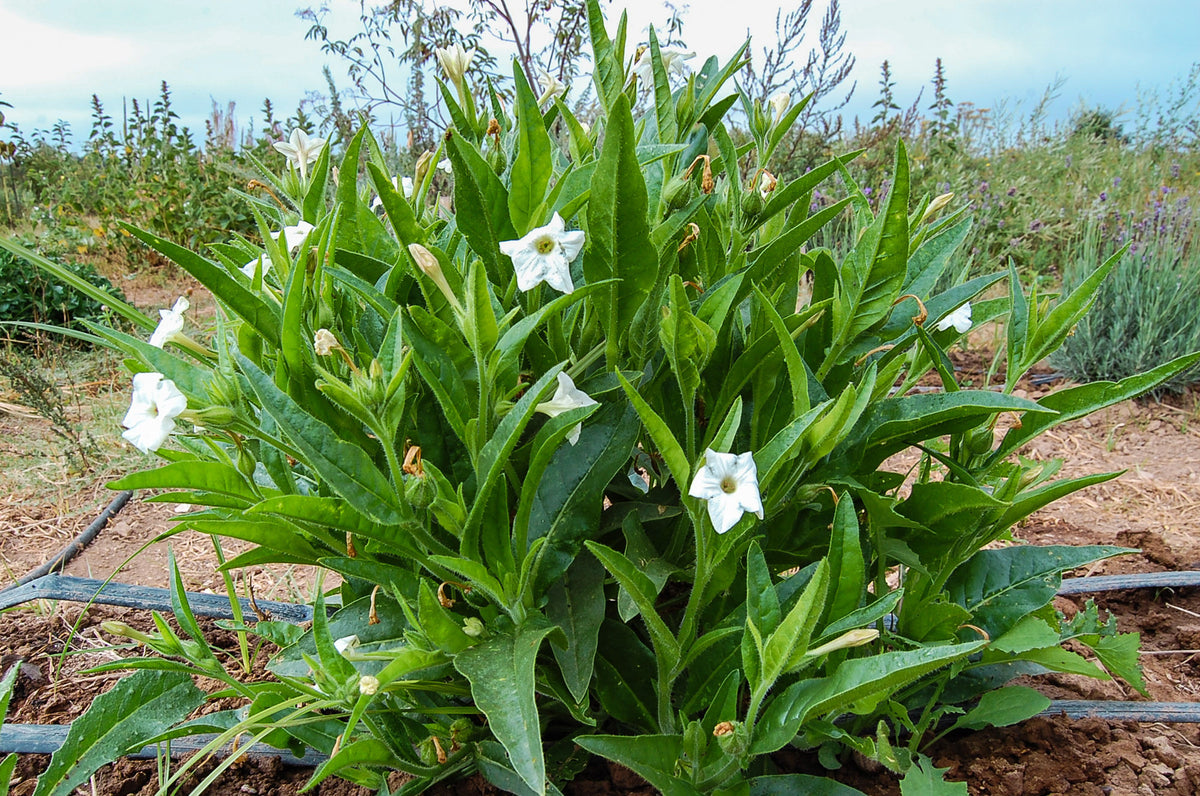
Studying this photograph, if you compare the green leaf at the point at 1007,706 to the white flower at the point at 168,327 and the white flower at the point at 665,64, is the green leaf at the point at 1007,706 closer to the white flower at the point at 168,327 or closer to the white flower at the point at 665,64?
the white flower at the point at 665,64

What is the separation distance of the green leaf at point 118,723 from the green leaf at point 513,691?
0.56 m

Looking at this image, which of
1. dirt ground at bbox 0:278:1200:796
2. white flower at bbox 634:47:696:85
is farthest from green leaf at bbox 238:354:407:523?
white flower at bbox 634:47:696:85

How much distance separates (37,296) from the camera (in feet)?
17.1

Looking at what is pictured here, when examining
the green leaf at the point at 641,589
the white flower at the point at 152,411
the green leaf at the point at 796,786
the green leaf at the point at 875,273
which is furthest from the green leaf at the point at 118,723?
the green leaf at the point at 875,273

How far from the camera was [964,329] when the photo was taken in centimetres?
122

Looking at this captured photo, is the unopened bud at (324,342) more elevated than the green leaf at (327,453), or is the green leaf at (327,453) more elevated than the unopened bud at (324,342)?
the unopened bud at (324,342)

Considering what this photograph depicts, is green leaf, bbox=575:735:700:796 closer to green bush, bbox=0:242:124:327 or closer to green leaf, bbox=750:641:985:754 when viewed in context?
green leaf, bbox=750:641:985:754

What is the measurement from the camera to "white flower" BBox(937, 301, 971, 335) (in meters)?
1.17

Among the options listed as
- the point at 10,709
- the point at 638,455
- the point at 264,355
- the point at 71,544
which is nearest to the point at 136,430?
the point at 264,355

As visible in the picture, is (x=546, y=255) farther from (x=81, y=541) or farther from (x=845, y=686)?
(x=81, y=541)

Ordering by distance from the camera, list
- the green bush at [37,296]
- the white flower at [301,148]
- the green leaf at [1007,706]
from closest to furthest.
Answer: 1. the green leaf at [1007,706]
2. the white flower at [301,148]
3. the green bush at [37,296]

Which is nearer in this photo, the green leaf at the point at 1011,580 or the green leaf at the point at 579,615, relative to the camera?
the green leaf at the point at 579,615

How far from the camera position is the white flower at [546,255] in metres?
0.88

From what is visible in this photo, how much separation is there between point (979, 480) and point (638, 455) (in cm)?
50
